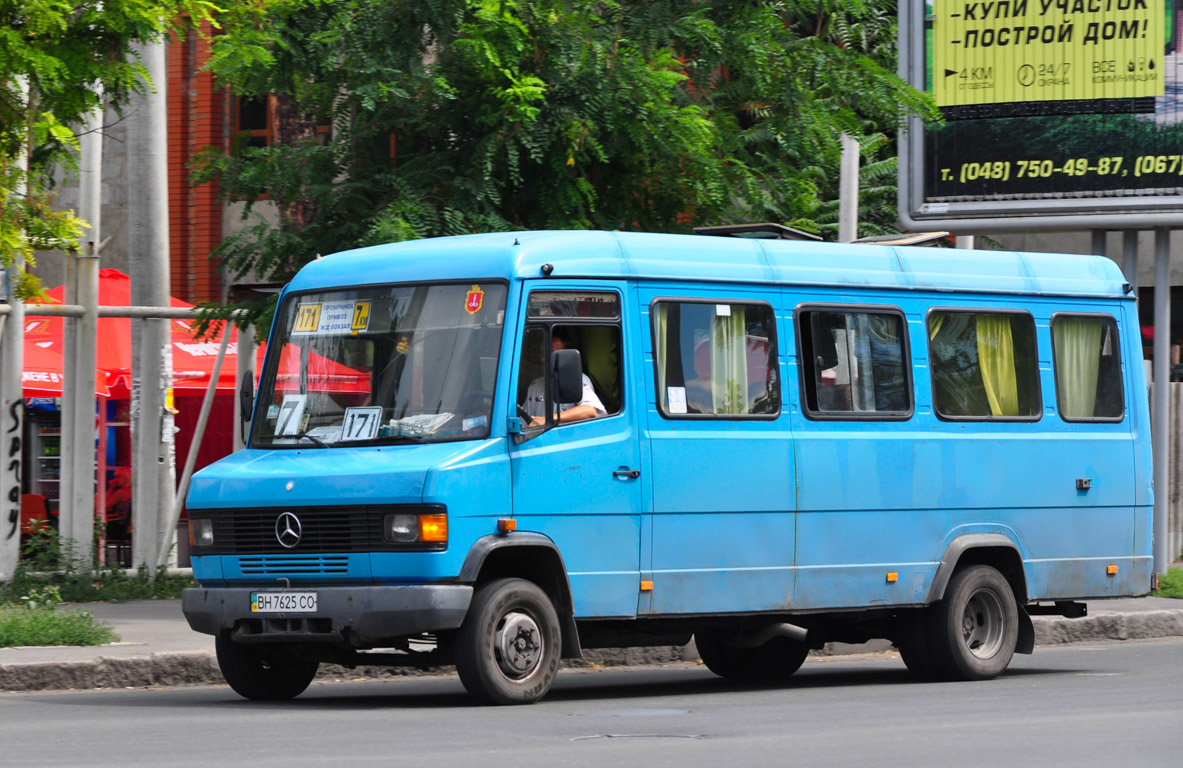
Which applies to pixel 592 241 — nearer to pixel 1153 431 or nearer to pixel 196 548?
pixel 196 548

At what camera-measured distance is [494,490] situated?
388 inches

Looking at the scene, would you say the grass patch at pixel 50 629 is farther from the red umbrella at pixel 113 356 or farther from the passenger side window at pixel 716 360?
the red umbrella at pixel 113 356

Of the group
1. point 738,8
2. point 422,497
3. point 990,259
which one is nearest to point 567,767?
point 422,497

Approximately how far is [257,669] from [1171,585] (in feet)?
32.8

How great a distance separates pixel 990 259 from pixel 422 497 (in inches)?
184

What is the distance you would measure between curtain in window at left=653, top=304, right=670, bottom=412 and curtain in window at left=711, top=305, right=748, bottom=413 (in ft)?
1.15

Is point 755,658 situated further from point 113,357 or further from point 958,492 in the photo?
point 113,357

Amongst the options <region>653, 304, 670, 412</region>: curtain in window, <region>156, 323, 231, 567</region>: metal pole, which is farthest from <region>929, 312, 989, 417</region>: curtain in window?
<region>156, 323, 231, 567</region>: metal pole

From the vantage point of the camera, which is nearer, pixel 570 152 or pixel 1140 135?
pixel 570 152

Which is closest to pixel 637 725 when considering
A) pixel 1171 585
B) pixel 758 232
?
pixel 758 232

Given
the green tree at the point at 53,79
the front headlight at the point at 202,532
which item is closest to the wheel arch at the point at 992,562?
the front headlight at the point at 202,532

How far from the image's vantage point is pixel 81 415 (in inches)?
657

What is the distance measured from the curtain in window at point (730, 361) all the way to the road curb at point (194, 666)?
2.67 meters

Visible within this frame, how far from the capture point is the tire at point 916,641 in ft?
39.7
